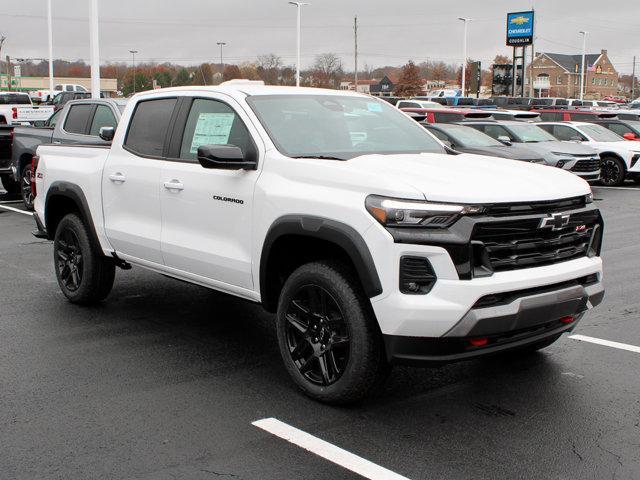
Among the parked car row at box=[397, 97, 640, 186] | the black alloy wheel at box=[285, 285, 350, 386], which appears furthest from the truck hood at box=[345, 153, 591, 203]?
the parked car row at box=[397, 97, 640, 186]

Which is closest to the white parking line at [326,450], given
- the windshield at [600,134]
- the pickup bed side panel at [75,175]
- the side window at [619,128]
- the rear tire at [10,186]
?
the pickup bed side panel at [75,175]

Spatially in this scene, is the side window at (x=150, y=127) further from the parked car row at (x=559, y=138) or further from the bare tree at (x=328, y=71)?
the bare tree at (x=328, y=71)

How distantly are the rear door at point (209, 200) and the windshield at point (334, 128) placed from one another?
203 millimetres

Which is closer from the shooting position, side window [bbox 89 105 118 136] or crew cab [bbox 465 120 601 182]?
side window [bbox 89 105 118 136]

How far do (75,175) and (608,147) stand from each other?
16.2 metres

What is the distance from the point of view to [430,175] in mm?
4508

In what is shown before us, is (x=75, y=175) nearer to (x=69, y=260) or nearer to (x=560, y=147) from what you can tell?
(x=69, y=260)

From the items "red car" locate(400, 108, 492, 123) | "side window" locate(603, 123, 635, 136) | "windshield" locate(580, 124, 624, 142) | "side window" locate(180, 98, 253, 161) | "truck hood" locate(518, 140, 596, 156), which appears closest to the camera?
"side window" locate(180, 98, 253, 161)

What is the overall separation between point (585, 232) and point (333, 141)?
69.0 inches

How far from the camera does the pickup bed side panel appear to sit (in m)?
6.65

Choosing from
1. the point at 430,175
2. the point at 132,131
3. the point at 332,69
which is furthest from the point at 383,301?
the point at 332,69

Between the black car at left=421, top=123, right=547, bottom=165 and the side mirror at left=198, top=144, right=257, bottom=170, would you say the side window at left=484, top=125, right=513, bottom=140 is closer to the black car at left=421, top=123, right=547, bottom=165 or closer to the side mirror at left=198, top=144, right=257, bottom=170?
the black car at left=421, top=123, right=547, bottom=165

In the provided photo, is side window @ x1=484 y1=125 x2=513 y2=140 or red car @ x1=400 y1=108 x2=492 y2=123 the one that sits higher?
red car @ x1=400 y1=108 x2=492 y2=123

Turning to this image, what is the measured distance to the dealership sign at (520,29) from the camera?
56.7 metres
